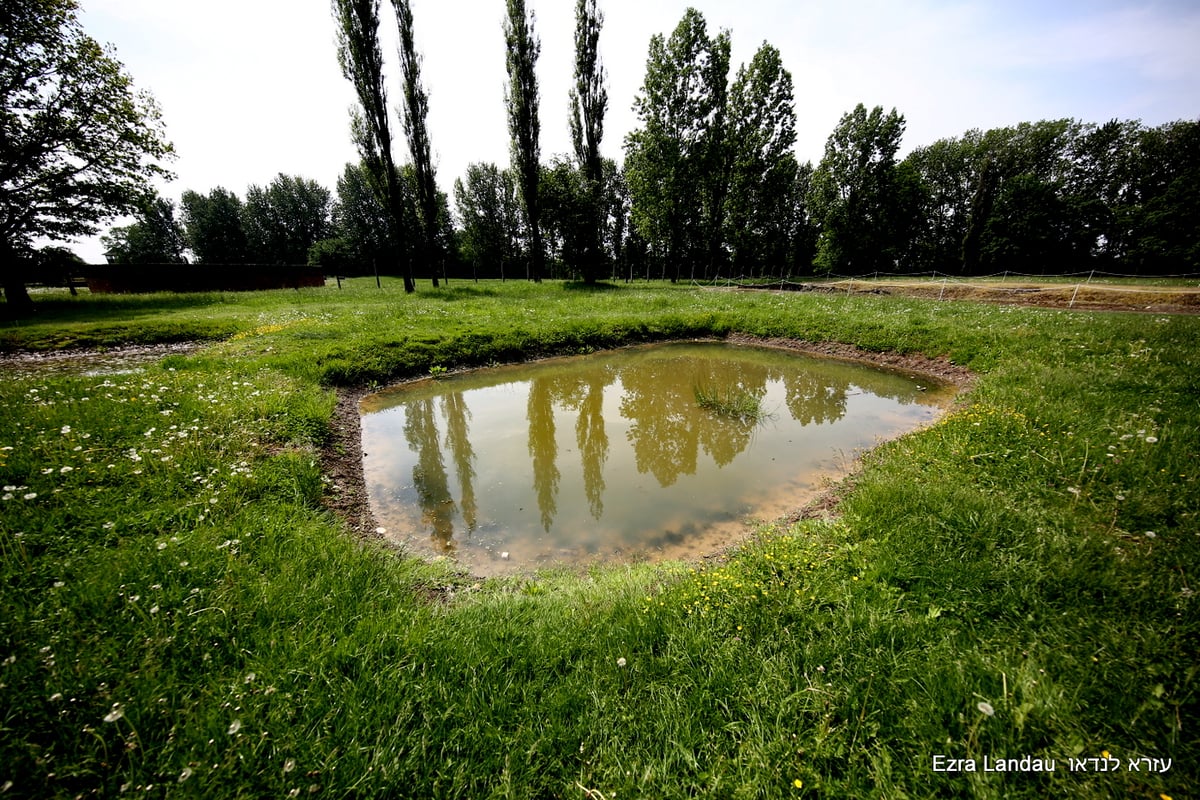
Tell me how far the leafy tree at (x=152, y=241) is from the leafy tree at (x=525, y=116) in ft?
221

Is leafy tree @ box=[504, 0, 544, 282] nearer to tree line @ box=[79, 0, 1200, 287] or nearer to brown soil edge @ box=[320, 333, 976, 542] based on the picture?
tree line @ box=[79, 0, 1200, 287]

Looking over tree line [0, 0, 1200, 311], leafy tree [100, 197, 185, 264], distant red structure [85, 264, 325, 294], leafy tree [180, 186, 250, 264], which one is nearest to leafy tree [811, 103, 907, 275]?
tree line [0, 0, 1200, 311]

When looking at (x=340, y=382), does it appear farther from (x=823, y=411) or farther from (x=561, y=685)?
(x=823, y=411)

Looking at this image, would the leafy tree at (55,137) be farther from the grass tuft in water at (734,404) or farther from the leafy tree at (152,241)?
the leafy tree at (152,241)

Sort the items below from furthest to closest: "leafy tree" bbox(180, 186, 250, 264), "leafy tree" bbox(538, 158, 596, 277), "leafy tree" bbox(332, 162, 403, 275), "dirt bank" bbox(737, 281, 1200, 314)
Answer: "leafy tree" bbox(180, 186, 250, 264), "leafy tree" bbox(332, 162, 403, 275), "leafy tree" bbox(538, 158, 596, 277), "dirt bank" bbox(737, 281, 1200, 314)

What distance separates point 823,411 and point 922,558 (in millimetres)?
5636

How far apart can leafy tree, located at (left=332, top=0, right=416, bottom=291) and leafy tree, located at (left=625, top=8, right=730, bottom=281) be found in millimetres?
16549

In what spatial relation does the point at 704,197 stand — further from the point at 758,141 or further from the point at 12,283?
the point at 12,283

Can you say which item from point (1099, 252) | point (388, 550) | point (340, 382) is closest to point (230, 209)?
point (340, 382)

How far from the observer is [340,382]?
938 cm

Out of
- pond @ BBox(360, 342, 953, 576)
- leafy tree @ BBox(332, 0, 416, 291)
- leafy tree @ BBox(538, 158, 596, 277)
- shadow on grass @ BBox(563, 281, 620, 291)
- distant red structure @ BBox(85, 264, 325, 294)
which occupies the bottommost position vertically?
pond @ BBox(360, 342, 953, 576)

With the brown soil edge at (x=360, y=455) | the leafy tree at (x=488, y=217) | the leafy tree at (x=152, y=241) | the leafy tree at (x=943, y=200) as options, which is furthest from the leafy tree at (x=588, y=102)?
the leafy tree at (x=152, y=241)

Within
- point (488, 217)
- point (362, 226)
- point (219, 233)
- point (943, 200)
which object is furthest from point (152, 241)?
point (943, 200)

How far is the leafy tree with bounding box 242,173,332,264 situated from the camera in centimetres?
5959
